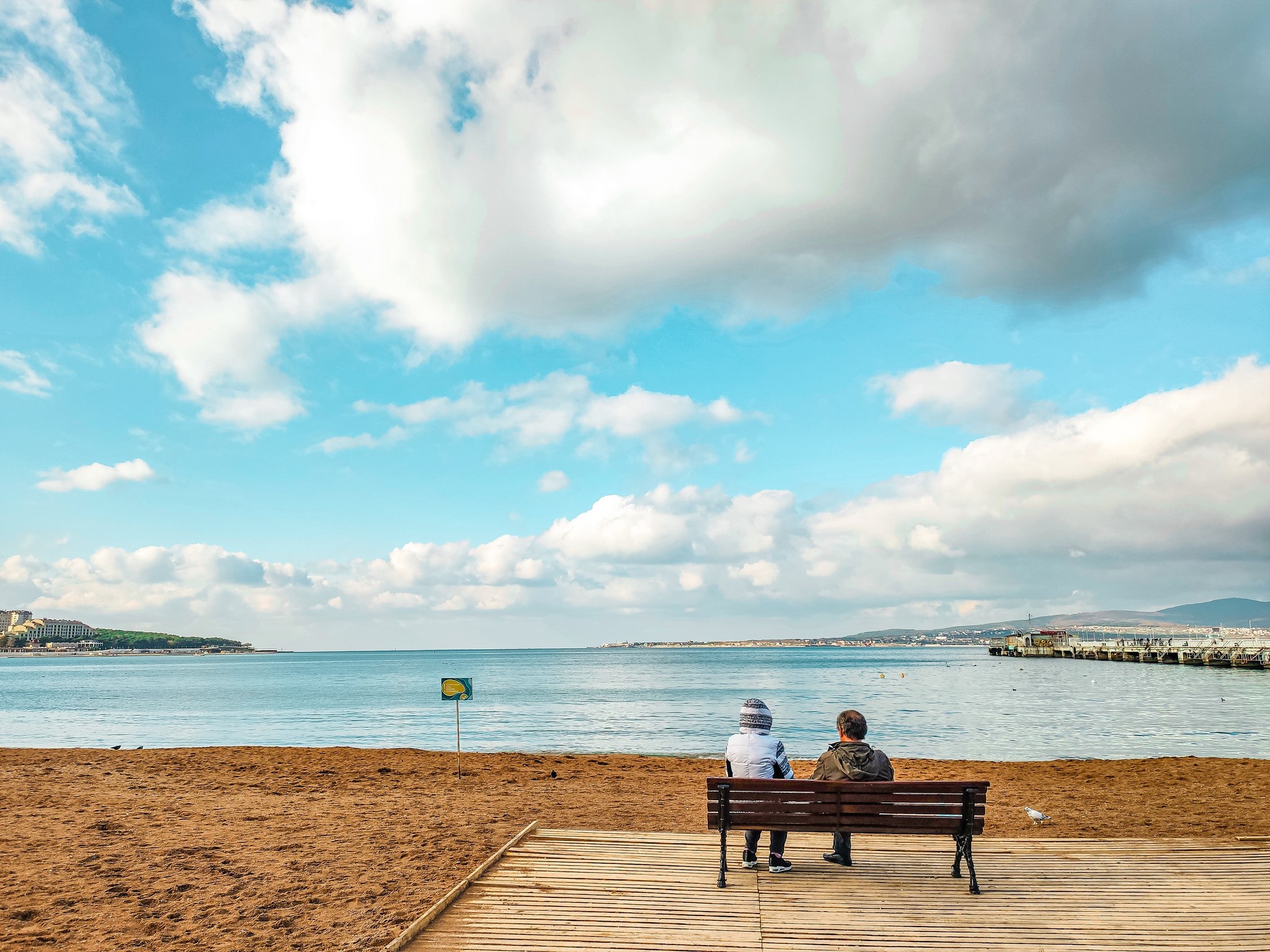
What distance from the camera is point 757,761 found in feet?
25.4

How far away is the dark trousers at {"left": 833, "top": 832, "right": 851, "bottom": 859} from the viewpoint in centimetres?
763

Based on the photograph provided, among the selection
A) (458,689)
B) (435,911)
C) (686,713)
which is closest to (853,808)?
(435,911)

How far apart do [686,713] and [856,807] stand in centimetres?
3548

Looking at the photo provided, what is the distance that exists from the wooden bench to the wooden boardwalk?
496 mm

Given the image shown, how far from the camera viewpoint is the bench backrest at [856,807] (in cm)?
708

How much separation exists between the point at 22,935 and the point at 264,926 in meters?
1.92

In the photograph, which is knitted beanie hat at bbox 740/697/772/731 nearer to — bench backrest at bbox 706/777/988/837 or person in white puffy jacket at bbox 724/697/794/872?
person in white puffy jacket at bbox 724/697/794/872

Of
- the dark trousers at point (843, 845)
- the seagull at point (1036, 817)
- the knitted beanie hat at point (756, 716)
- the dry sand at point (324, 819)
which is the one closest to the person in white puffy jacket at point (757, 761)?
the knitted beanie hat at point (756, 716)

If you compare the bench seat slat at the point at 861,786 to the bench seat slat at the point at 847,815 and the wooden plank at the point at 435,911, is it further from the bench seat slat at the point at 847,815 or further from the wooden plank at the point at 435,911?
the wooden plank at the point at 435,911

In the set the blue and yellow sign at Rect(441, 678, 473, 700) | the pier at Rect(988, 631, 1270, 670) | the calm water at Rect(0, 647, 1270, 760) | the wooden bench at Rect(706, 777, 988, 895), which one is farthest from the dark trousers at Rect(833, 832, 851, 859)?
the pier at Rect(988, 631, 1270, 670)

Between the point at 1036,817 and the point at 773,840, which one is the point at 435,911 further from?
the point at 1036,817

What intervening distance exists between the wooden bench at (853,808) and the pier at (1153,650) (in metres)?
96.6

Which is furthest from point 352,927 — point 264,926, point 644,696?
point 644,696

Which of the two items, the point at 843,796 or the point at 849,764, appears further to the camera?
the point at 849,764
